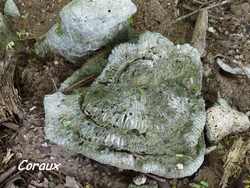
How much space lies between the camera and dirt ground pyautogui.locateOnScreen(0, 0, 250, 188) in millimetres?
3199

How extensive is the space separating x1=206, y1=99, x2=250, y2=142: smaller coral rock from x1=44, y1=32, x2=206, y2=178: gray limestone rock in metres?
0.15

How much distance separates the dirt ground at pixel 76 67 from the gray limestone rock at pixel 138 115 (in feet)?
0.81

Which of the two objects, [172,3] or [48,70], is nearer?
[48,70]

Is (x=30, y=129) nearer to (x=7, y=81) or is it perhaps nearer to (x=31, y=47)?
(x=7, y=81)

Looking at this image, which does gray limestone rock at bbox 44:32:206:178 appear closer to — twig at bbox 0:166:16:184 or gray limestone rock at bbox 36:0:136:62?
gray limestone rock at bbox 36:0:136:62

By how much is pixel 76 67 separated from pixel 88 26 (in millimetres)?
520

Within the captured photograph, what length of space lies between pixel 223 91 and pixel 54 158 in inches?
56.8

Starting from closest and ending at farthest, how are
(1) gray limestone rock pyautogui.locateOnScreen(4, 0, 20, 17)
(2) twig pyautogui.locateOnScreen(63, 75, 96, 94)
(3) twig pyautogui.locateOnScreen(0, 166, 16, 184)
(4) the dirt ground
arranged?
(3) twig pyautogui.locateOnScreen(0, 166, 16, 184) < (4) the dirt ground < (2) twig pyautogui.locateOnScreen(63, 75, 96, 94) < (1) gray limestone rock pyautogui.locateOnScreen(4, 0, 20, 17)

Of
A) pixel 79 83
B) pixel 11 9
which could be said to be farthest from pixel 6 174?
pixel 11 9

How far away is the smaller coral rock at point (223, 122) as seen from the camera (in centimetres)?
329

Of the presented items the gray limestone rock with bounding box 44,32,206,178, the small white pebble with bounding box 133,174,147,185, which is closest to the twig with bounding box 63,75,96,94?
the gray limestone rock with bounding box 44,32,206,178

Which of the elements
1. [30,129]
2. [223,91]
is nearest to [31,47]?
[30,129]

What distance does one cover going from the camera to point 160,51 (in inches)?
129

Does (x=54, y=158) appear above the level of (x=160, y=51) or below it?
below
